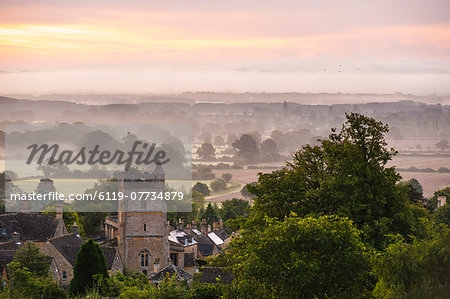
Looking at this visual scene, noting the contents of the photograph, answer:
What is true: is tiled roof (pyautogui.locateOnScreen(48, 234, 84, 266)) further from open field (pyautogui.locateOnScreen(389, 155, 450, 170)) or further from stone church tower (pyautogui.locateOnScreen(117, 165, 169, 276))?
open field (pyautogui.locateOnScreen(389, 155, 450, 170))

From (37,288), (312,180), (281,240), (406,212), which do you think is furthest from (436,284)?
(37,288)

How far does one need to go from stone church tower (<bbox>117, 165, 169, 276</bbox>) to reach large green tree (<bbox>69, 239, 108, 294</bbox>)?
1411 centimetres

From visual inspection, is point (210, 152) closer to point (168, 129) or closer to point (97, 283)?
point (168, 129)

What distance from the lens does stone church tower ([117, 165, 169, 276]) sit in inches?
1912

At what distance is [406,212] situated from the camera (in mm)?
28891

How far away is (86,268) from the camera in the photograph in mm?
33250

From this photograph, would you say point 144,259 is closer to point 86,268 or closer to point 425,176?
point 86,268

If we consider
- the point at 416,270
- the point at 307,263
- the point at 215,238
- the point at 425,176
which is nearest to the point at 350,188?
the point at 307,263

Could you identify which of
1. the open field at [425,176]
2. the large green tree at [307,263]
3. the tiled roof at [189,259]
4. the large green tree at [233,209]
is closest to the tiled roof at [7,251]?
the tiled roof at [189,259]

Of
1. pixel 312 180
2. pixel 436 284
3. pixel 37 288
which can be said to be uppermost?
pixel 312 180

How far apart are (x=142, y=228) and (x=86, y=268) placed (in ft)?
53.1

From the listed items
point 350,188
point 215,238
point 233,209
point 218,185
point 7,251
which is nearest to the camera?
point 350,188

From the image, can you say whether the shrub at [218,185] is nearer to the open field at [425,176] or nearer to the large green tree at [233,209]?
the open field at [425,176]

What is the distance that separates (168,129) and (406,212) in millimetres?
118629
